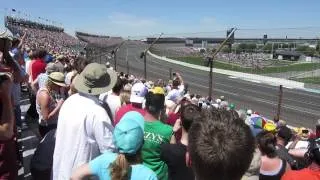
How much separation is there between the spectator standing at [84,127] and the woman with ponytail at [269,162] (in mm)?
1893

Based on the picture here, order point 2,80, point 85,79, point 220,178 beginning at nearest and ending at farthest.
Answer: point 220,178
point 2,80
point 85,79

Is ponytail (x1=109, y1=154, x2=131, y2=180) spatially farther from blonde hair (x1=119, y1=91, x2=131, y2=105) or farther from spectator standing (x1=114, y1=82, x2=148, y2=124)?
blonde hair (x1=119, y1=91, x2=131, y2=105)

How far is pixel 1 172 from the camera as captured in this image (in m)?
3.71

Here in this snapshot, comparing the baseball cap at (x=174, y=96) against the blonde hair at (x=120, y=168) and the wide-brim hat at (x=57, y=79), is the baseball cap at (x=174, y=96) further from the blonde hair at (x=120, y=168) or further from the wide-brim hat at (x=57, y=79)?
the blonde hair at (x=120, y=168)

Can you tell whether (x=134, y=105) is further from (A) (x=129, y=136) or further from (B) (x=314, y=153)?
(B) (x=314, y=153)

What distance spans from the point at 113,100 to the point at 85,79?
7.90 ft

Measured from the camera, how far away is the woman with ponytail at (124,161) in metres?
3.03

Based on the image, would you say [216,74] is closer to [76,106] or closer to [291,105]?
[291,105]

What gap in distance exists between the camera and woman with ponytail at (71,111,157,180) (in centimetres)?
303

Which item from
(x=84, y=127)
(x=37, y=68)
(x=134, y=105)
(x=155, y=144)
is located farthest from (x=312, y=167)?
(x=37, y=68)

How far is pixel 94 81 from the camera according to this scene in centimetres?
391

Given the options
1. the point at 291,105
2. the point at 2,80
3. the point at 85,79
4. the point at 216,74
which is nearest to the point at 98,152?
the point at 85,79

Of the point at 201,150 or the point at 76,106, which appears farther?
the point at 76,106

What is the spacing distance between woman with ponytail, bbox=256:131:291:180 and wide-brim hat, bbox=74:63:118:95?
189cm
